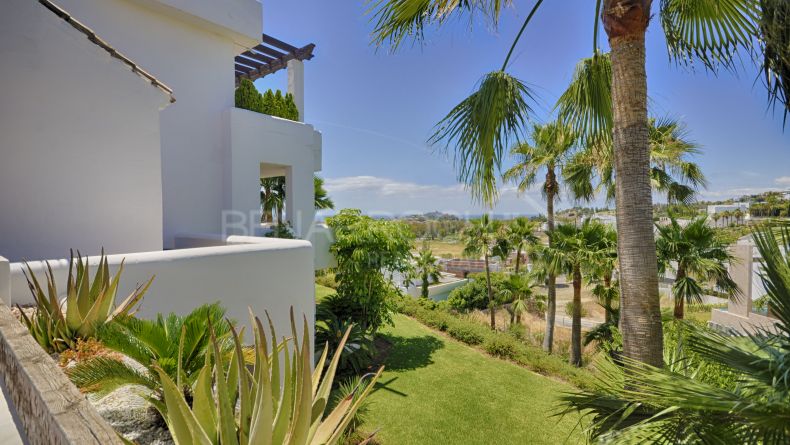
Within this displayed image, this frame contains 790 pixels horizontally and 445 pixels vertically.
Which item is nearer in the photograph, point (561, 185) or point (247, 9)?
point (247, 9)

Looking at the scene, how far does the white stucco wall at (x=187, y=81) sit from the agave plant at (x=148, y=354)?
5.73 m

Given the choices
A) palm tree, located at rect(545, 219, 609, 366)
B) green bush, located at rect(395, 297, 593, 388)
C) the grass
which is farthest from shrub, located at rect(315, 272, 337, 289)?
palm tree, located at rect(545, 219, 609, 366)

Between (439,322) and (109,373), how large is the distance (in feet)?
46.1

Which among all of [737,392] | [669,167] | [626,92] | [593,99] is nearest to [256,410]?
[737,392]

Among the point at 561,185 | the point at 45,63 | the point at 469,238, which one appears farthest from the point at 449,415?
the point at 469,238

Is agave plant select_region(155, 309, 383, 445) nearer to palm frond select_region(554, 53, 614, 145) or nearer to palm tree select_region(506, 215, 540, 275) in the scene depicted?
palm frond select_region(554, 53, 614, 145)

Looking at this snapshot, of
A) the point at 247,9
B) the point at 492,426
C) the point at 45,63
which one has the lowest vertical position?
the point at 492,426

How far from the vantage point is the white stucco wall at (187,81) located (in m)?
7.28

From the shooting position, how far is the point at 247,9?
862 centimetres

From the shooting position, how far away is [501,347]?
12.5 metres

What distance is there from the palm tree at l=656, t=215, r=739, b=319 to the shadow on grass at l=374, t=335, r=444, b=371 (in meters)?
7.02

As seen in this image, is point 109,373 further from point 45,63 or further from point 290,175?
point 290,175

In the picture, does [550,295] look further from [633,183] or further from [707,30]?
[633,183]

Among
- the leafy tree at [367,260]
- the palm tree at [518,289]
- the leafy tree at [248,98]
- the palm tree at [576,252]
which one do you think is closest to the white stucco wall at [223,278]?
the leafy tree at [248,98]
